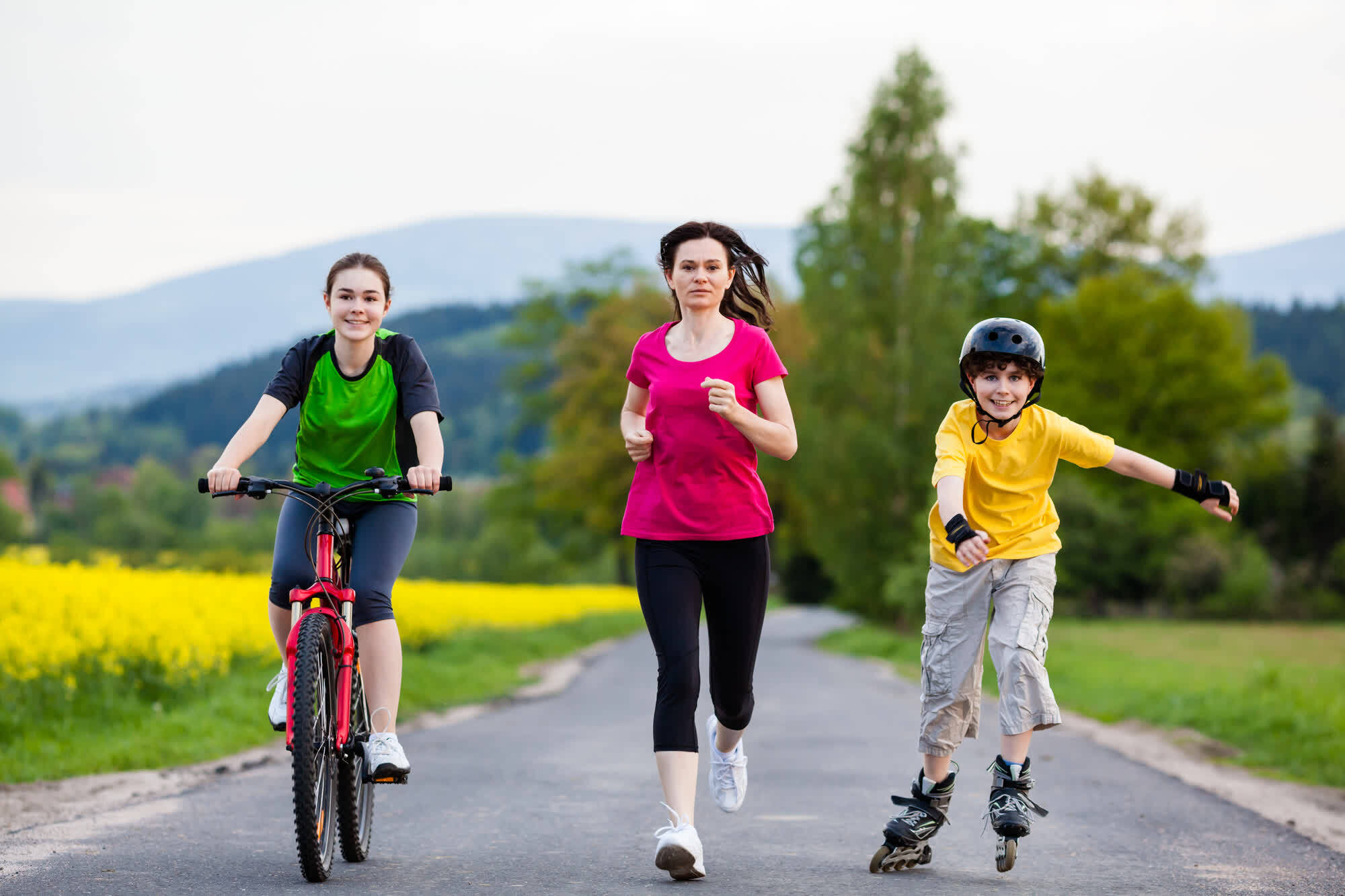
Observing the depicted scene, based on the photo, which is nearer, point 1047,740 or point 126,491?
point 1047,740

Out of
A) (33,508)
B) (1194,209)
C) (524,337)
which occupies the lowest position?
(33,508)

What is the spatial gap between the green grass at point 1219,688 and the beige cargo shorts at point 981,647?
454 cm

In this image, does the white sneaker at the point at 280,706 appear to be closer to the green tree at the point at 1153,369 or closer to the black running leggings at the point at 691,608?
the black running leggings at the point at 691,608

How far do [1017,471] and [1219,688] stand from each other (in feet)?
31.9

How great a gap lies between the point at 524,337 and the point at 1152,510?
90.3ft

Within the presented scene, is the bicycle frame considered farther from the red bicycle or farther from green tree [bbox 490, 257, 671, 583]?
green tree [bbox 490, 257, 671, 583]

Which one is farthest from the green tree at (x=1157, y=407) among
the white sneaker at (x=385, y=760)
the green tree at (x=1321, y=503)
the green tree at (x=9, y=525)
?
the green tree at (x=9, y=525)

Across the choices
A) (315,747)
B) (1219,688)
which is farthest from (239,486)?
(1219,688)

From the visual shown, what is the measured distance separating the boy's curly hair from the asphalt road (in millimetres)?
1802

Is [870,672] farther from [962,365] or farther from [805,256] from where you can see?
[805,256]

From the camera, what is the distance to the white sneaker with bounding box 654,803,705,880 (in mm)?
4707

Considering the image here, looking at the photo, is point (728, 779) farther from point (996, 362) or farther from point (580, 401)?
point (580, 401)

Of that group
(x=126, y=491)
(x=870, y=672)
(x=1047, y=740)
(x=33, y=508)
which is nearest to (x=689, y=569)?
(x=1047, y=740)

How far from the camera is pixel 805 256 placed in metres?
39.6
